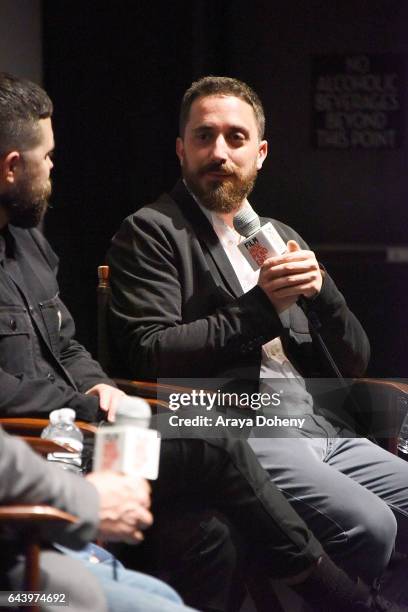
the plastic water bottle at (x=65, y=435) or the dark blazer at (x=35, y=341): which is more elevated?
the dark blazer at (x=35, y=341)

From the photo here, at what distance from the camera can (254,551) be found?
248 cm

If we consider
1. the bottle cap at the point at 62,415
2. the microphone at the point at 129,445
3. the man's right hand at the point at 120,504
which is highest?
the microphone at the point at 129,445

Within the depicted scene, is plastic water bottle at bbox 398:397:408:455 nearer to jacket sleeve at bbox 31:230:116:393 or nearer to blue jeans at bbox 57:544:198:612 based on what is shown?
jacket sleeve at bbox 31:230:116:393

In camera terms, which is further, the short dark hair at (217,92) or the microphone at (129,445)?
the short dark hair at (217,92)

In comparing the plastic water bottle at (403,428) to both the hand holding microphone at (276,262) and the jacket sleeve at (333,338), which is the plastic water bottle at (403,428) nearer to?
the jacket sleeve at (333,338)

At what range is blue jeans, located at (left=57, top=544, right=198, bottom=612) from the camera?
1.83 metres

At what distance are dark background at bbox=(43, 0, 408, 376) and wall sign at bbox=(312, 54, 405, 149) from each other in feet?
0.12

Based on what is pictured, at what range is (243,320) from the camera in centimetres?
277

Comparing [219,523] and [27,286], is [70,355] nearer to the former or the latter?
[27,286]

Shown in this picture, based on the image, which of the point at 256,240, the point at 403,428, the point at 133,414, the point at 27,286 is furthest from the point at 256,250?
the point at 133,414

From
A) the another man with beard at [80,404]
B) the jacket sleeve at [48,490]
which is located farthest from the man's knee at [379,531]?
the jacket sleeve at [48,490]

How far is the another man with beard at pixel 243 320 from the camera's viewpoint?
8.88ft

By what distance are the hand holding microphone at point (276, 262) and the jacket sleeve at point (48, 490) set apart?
1076 millimetres

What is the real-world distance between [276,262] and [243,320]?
19 centimetres
